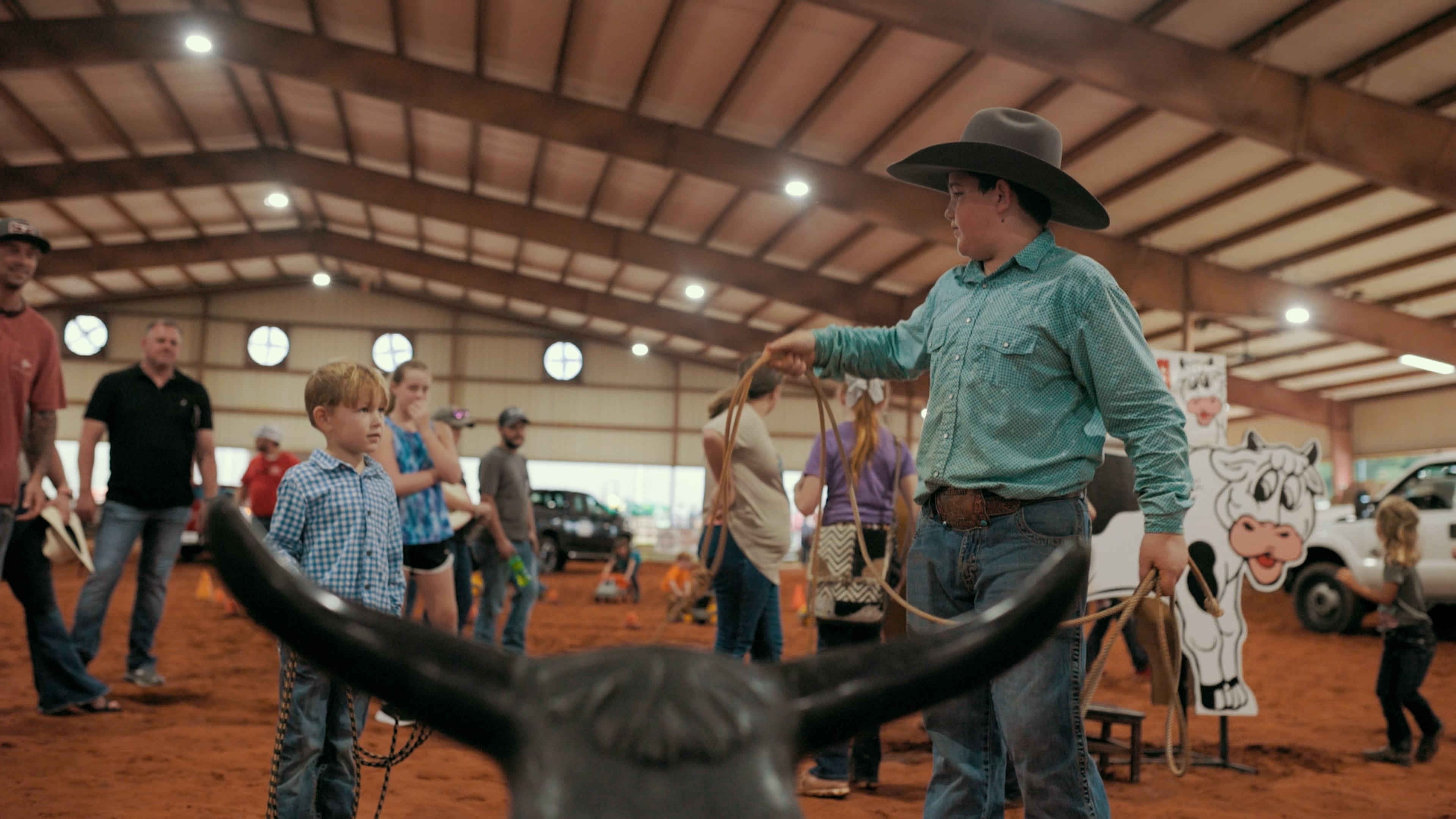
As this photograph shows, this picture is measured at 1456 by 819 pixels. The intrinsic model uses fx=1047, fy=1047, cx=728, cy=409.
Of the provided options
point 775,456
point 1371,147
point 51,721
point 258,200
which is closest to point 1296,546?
point 775,456

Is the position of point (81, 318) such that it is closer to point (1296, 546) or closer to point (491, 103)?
point (491, 103)

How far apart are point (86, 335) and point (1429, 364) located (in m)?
28.7

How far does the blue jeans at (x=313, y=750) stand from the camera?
2746 mm

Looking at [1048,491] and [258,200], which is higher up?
[258,200]

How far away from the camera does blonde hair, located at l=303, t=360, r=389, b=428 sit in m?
2.94

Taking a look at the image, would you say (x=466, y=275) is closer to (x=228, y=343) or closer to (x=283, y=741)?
(x=228, y=343)

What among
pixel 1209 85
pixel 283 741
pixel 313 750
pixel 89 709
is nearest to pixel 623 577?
pixel 1209 85

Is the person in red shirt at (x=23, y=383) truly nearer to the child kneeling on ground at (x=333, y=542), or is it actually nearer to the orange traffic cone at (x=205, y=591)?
the child kneeling on ground at (x=333, y=542)


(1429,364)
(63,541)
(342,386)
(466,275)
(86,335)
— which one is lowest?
(63,541)

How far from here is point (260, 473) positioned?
838cm

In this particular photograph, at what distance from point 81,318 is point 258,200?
821cm

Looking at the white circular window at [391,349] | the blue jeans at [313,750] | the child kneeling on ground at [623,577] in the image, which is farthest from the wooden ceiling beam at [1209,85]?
the white circular window at [391,349]

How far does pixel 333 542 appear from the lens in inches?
113

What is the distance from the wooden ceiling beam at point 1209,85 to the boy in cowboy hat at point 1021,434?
22.2 feet
